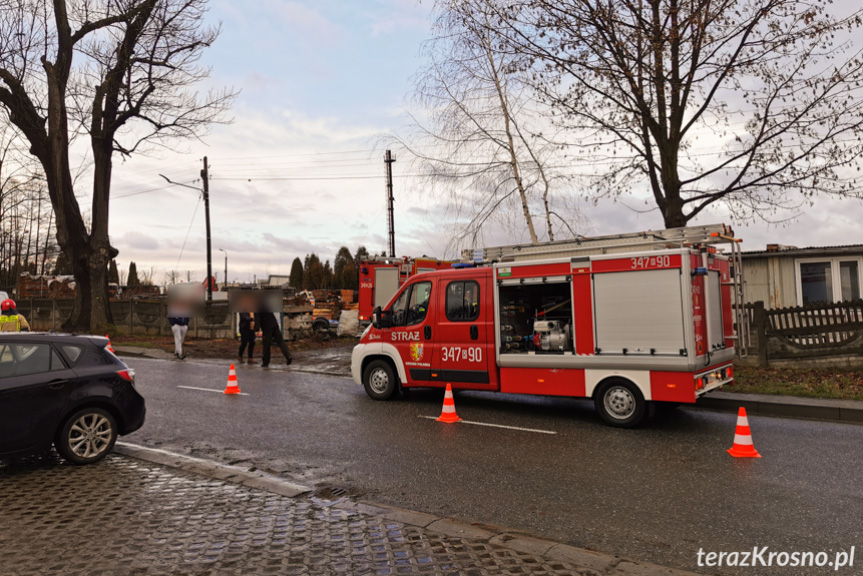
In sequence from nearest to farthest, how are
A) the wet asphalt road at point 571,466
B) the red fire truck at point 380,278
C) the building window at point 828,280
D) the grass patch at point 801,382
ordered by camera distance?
the wet asphalt road at point 571,466 < the grass patch at point 801,382 < the building window at point 828,280 < the red fire truck at point 380,278

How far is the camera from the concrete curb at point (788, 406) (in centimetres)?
874

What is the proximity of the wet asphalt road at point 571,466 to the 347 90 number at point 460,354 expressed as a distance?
2.83 ft

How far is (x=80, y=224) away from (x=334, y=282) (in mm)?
47000

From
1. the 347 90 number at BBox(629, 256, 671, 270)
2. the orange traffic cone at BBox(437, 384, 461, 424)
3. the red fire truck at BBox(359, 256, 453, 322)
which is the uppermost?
the red fire truck at BBox(359, 256, 453, 322)

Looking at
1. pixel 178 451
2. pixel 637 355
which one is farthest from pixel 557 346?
pixel 178 451

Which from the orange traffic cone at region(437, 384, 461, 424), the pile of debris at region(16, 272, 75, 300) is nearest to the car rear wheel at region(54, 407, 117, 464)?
the orange traffic cone at region(437, 384, 461, 424)

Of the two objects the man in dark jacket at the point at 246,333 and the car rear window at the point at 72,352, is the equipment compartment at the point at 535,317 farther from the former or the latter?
the man in dark jacket at the point at 246,333

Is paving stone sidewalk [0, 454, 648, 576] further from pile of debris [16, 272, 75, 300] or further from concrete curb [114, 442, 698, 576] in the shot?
pile of debris [16, 272, 75, 300]

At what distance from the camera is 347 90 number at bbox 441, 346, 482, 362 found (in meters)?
9.44

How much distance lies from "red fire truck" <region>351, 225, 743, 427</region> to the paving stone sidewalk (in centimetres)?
455

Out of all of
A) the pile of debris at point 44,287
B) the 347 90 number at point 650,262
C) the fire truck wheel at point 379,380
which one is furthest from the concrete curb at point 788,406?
the pile of debris at point 44,287

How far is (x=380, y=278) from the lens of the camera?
2103 centimetres

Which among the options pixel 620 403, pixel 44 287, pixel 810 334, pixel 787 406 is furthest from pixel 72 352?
pixel 44 287

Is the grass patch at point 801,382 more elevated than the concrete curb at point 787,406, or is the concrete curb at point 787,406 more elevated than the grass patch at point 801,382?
the grass patch at point 801,382
